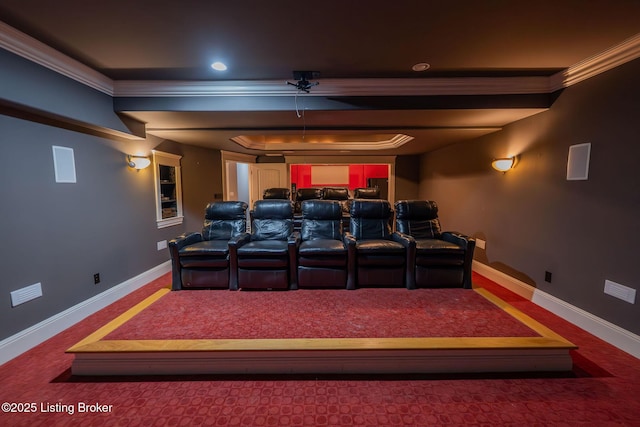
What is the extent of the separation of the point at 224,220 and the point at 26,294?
1.92m

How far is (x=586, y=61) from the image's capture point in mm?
2207

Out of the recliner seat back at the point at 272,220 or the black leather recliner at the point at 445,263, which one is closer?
the black leather recliner at the point at 445,263

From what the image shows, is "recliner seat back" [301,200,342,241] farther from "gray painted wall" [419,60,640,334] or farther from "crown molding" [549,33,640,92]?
"crown molding" [549,33,640,92]

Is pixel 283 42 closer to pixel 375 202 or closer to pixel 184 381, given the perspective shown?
pixel 375 202

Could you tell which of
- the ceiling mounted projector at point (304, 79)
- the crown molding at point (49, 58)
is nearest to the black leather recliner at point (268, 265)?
the ceiling mounted projector at point (304, 79)

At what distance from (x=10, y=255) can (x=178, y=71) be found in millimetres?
2051

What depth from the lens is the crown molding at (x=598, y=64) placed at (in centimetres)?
191

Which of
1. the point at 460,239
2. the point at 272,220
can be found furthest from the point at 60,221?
the point at 460,239

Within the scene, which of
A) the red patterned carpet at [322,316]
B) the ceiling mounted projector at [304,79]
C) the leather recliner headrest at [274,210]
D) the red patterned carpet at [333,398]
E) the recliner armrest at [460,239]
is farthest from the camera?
the leather recliner headrest at [274,210]

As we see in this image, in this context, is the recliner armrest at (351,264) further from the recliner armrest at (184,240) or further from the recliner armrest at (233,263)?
the recliner armrest at (184,240)

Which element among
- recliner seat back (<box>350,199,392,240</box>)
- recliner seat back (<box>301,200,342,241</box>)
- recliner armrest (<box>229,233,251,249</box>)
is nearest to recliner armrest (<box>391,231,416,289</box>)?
recliner seat back (<box>350,199,392,240</box>)

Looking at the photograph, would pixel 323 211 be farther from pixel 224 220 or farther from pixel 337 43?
pixel 337 43

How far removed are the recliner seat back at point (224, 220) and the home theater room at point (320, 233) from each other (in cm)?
2

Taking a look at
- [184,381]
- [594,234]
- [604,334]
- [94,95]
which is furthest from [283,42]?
[604,334]
